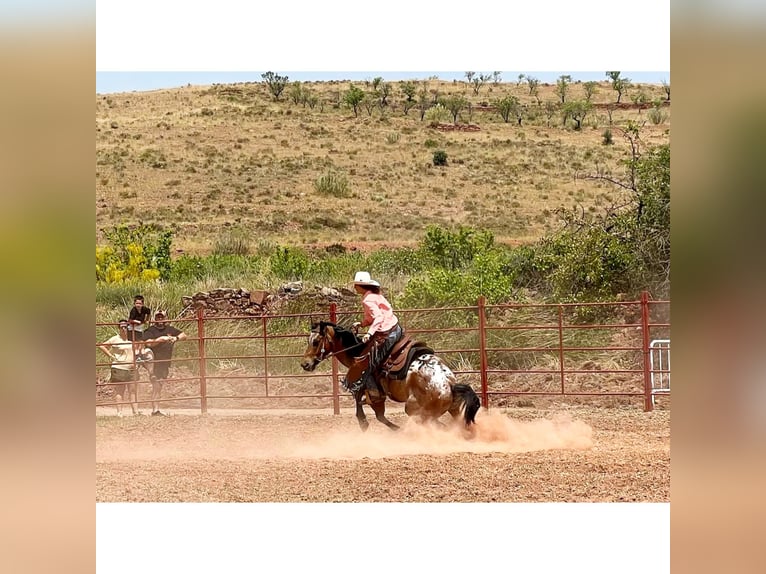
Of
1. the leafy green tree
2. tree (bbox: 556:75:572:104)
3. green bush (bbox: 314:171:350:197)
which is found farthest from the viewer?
the leafy green tree

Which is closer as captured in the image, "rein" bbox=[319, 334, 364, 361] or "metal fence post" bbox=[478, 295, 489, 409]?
"rein" bbox=[319, 334, 364, 361]

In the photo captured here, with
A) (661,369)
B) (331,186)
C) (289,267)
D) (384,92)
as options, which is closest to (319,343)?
(661,369)

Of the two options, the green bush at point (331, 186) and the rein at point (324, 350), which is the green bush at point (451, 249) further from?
the rein at point (324, 350)

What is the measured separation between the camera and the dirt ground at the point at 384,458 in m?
10.8

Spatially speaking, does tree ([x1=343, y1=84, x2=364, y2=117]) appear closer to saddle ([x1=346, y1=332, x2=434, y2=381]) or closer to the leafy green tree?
the leafy green tree

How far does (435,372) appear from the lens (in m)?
11.5

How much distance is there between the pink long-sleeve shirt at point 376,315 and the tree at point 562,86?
959 inches

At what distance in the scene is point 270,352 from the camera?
17.0 metres

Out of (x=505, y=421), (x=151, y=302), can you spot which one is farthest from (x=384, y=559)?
(x=151, y=302)

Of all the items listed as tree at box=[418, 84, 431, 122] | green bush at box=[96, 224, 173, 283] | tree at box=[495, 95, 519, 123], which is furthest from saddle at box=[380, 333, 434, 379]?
tree at box=[495, 95, 519, 123]

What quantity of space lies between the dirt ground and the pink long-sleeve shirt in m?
1.26

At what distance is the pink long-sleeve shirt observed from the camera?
450 inches
